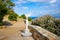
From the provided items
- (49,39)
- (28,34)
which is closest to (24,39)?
(28,34)

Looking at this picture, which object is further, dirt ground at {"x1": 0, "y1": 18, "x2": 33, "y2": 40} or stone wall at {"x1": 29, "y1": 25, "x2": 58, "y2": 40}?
dirt ground at {"x1": 0, "y1": 18, "x2": 33, "y2": 40}

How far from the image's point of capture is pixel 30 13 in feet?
23.5

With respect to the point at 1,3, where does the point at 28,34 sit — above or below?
below

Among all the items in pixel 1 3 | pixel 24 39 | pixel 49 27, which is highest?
pixel 1 3

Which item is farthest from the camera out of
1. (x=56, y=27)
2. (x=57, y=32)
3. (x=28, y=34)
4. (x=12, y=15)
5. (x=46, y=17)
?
(x=12, y=15)

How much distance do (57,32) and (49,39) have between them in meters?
2.31

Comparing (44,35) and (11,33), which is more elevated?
(44,35)

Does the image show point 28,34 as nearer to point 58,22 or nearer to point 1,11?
point 58,22

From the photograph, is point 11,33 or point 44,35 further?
point 11,33

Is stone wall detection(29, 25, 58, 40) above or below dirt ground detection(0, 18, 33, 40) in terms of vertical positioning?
above

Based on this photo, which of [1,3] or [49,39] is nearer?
[49,39]

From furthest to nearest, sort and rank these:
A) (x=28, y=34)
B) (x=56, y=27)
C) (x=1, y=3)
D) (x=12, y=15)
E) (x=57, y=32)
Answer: (x=12, y=15) → (x=1, y=3) → (x=28, y=34) → (x=56, y=27) → (x=57, y=32)

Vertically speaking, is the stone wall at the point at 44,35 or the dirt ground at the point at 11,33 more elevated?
the stone wall at the point at 44,35

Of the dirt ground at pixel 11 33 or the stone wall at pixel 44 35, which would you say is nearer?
the stone wall at pixel 44 35
